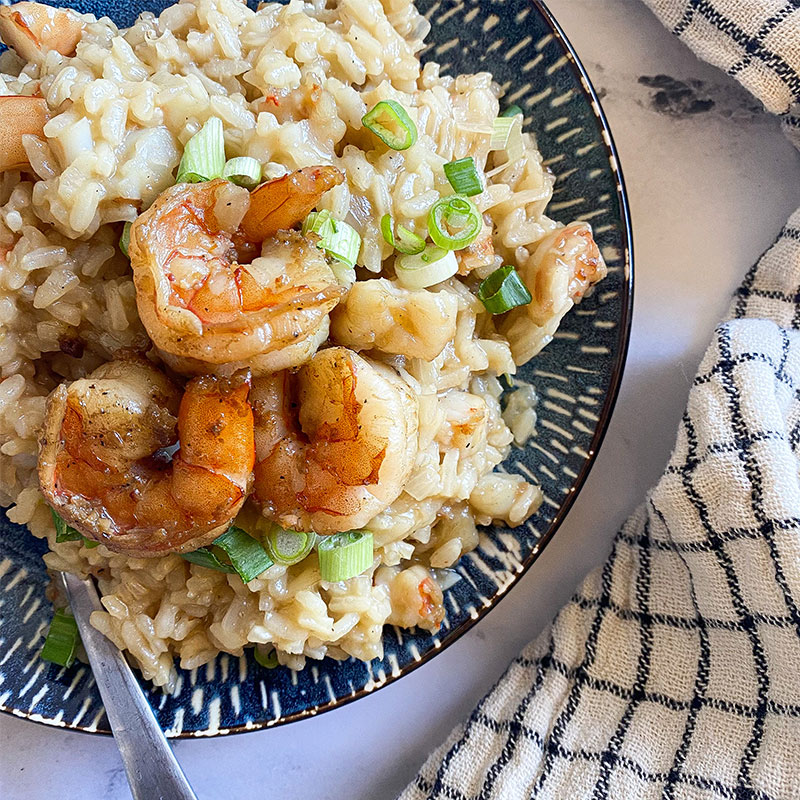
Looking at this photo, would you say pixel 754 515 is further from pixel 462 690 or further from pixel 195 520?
pixel 195 520

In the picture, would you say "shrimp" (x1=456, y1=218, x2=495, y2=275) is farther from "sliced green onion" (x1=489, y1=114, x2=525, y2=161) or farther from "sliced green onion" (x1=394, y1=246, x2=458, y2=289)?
"sliced green onion" (x1=489, y1=114, x2=525, y2=161)

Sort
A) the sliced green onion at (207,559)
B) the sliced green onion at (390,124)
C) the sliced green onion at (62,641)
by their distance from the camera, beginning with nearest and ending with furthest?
1. the sliced green onion at (390,124)
2. the sliced green onion at (207,559)
3. the sliced green onion at (62,641)

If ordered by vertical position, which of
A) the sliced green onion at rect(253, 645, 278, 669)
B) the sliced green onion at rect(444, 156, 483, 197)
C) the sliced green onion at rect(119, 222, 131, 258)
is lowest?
the sliced green onion at rect(253, 645, 278, 669)

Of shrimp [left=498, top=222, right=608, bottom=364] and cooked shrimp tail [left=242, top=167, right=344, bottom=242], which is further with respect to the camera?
shrimp [left=498, top=222, right=608, bottom=364]

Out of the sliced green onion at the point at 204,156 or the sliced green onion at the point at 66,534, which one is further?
the sliced green onion at the point at 66,534

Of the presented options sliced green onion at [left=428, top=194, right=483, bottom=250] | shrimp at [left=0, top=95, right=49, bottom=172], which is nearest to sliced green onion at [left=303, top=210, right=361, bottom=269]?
sliced green onion at [left=428, top=194, right=483, bottom=250]

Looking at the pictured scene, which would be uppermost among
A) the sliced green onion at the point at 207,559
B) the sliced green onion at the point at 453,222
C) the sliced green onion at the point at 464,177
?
the sliced green onion at the point at 464,177

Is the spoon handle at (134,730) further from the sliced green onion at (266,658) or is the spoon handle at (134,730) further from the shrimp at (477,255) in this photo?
the shrimp at (477,255)

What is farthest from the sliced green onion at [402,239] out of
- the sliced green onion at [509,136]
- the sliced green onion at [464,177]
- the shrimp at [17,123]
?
the shrimp at [17,123]
